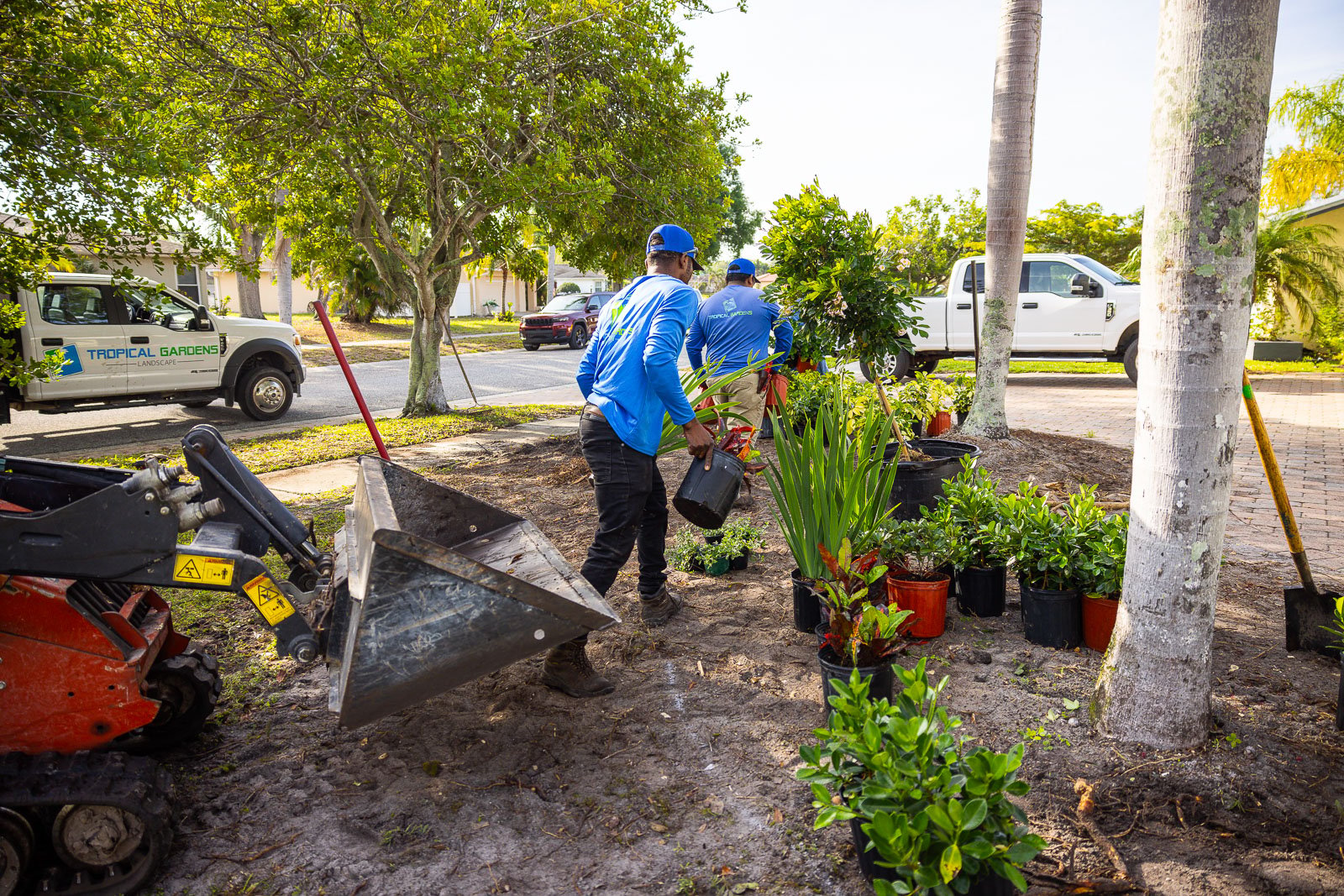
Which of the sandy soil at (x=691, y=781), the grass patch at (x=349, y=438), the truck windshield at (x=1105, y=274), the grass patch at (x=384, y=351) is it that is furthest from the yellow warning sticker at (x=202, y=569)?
the grass patch at (x=384, y=351)

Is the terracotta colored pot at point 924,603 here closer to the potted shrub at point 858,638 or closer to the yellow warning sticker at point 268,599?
the potted shrub at point 858,638

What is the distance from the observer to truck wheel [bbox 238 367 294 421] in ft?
38.8

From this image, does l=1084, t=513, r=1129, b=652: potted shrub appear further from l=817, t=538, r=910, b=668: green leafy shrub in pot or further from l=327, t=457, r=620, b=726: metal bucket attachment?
l=327, t=457, r=620, b=726: metal bucket attachment

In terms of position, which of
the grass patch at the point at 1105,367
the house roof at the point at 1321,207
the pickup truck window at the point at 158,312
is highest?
the house roof at the point at 1321,207

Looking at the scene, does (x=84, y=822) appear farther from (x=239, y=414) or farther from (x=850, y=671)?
(x=239, y=414)

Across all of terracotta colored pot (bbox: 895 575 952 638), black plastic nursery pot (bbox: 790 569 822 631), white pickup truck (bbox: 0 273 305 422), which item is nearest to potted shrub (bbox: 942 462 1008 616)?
terracotta colored pot (bbox: 895 575 952 638)

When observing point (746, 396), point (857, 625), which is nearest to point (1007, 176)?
point (746, 396)

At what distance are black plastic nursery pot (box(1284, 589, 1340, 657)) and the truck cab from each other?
384 inches

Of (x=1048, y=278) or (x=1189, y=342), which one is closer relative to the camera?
(x=1189, y=342)

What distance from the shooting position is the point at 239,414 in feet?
41.4

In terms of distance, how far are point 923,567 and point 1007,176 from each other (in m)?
4.69

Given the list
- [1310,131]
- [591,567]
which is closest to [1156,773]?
[591,567]

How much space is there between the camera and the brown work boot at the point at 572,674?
3412 millimetres

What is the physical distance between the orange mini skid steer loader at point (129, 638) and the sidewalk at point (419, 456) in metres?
4.70
